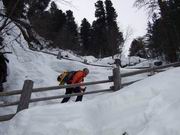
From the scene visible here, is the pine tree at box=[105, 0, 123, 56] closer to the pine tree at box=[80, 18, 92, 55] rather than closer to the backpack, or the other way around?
the pine tree at box=[80, 18, 92, 55]

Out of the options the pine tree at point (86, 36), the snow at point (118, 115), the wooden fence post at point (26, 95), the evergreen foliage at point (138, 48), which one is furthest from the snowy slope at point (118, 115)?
the evergreen foliage at point (138, 48)

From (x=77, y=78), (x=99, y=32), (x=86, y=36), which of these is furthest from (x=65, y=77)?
(x=86, y=36)

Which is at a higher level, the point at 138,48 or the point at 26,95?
the point at 138,48

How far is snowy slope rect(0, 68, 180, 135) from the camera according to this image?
6.42 m

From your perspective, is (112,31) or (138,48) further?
(138,48)

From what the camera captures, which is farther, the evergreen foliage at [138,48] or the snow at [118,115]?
the evergreen foliage at [138,48]

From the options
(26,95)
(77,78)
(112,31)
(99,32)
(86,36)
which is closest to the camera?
(26,95)

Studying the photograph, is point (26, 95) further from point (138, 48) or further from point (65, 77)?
point (138, 48)

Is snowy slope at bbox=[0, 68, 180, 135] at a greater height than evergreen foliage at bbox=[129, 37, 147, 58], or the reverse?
evergreen foliage at bbox=[129, 37, 147, 58]

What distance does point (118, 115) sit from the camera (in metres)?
7.39

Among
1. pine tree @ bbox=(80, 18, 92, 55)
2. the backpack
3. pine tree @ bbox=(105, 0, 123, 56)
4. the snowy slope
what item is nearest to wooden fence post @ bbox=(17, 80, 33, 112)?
the snowy slope

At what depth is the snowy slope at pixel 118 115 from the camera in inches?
253

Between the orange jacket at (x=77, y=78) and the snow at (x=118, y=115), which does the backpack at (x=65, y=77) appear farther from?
the snow at (x=118, y=115)

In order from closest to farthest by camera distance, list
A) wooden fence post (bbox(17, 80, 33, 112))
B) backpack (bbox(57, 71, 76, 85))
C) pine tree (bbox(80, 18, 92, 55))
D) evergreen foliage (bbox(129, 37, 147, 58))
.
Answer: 1. wooden fence post (bbox(17, 80, 33, 112))
2. backpack (bbox(57, 71, 76, 85))
3. pine tree (bbox(80, 18, 92, 55))
4. evergreen foliage (bbox(129, 37, 147, 58))
